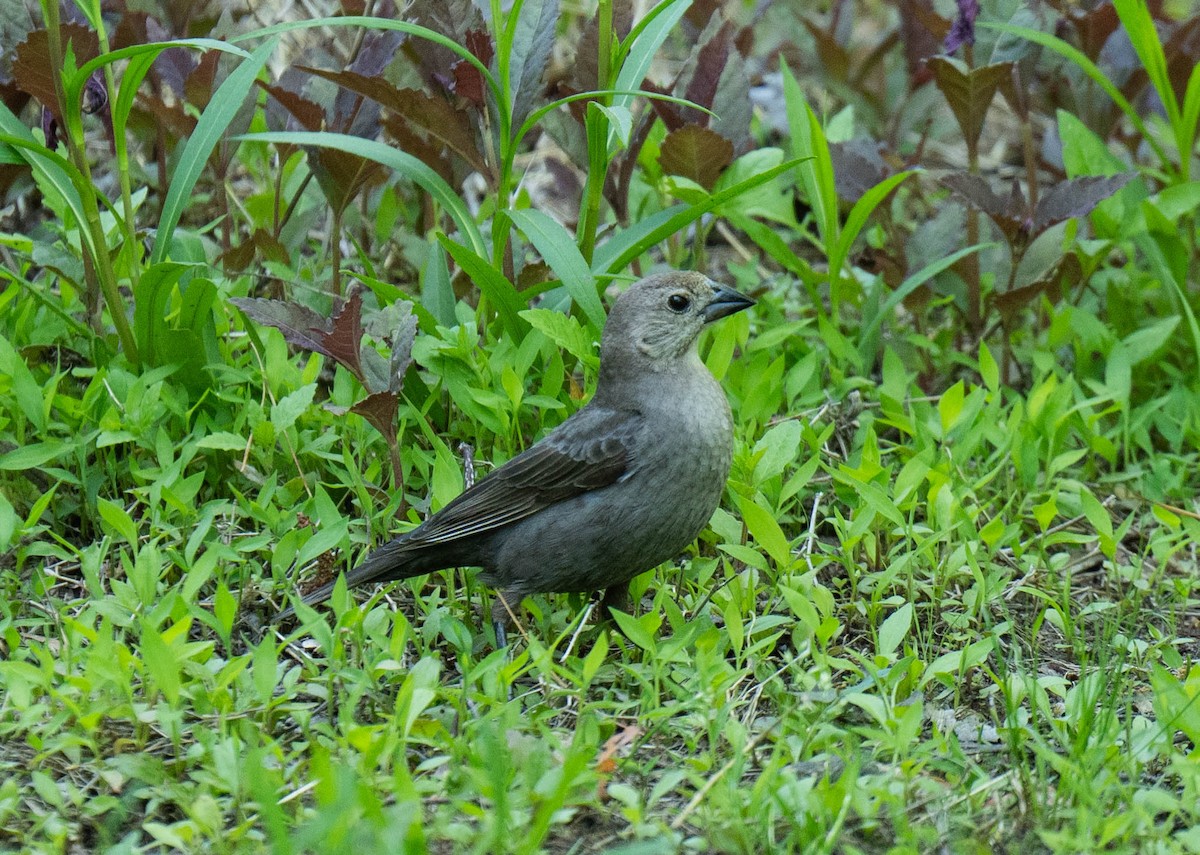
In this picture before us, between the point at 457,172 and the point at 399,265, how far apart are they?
46.2 inches

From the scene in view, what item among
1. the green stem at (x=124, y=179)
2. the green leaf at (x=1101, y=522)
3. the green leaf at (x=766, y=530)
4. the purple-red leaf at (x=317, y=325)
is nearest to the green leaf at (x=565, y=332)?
the purple-red leaf at (x=317, y=325)

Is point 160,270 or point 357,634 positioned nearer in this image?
point 357,634

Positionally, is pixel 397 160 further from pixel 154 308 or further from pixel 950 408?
pixel 950 408

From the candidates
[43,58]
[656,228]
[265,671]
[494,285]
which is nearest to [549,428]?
[494,285]

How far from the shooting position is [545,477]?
13.0 feet

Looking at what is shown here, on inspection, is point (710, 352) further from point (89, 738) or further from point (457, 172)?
point (89, 738)

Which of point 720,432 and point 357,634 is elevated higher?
point 720,432

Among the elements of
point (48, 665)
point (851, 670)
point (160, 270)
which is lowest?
point (851, 670)

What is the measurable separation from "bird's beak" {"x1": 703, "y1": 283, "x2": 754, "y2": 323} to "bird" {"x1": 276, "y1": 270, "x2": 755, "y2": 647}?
0.08m

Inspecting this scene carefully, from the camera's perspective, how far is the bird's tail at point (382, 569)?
3850 millimetres

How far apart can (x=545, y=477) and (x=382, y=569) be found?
0.54m

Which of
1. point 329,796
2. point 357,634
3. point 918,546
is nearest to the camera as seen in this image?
point 329,796

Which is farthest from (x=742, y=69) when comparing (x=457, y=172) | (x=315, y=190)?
(x=315, y=190)

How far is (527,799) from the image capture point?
2928 millimetres
